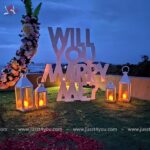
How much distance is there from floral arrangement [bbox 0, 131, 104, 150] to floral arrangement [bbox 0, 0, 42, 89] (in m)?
2.08

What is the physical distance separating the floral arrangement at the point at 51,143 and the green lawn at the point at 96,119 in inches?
13.6

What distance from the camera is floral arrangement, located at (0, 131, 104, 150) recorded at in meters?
3.85

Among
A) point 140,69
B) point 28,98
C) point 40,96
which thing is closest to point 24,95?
point 28,98

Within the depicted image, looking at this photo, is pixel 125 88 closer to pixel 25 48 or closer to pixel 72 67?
pixel 72 67

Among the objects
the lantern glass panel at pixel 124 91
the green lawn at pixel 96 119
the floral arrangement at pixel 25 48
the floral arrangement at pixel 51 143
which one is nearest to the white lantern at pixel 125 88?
the lantern glass panel at pixel 124 91

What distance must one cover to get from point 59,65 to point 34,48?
1.86m

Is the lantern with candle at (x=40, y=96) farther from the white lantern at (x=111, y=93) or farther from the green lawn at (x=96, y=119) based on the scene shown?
the white lantern at (x=111, y=93)

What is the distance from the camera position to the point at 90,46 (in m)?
8.23

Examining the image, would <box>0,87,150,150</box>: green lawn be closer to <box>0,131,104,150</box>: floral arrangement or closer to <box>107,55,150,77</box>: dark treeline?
<box>0,131,104,150</box>: floral arrangement

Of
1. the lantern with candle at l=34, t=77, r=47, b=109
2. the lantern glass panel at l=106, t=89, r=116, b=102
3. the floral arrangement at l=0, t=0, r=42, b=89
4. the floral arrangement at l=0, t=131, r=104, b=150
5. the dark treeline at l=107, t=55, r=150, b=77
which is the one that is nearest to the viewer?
the floral arrangement at l=0, t=131, r=104, b=150

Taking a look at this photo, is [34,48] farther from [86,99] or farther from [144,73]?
[144,73]

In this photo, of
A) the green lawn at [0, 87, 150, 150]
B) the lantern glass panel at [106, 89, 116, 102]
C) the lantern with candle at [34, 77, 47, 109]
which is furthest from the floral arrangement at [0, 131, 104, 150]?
the lantern glass panel at [106, 89, 116, 102]

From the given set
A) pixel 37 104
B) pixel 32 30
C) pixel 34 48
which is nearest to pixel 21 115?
pixel 37 104

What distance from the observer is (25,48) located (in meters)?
6.20
